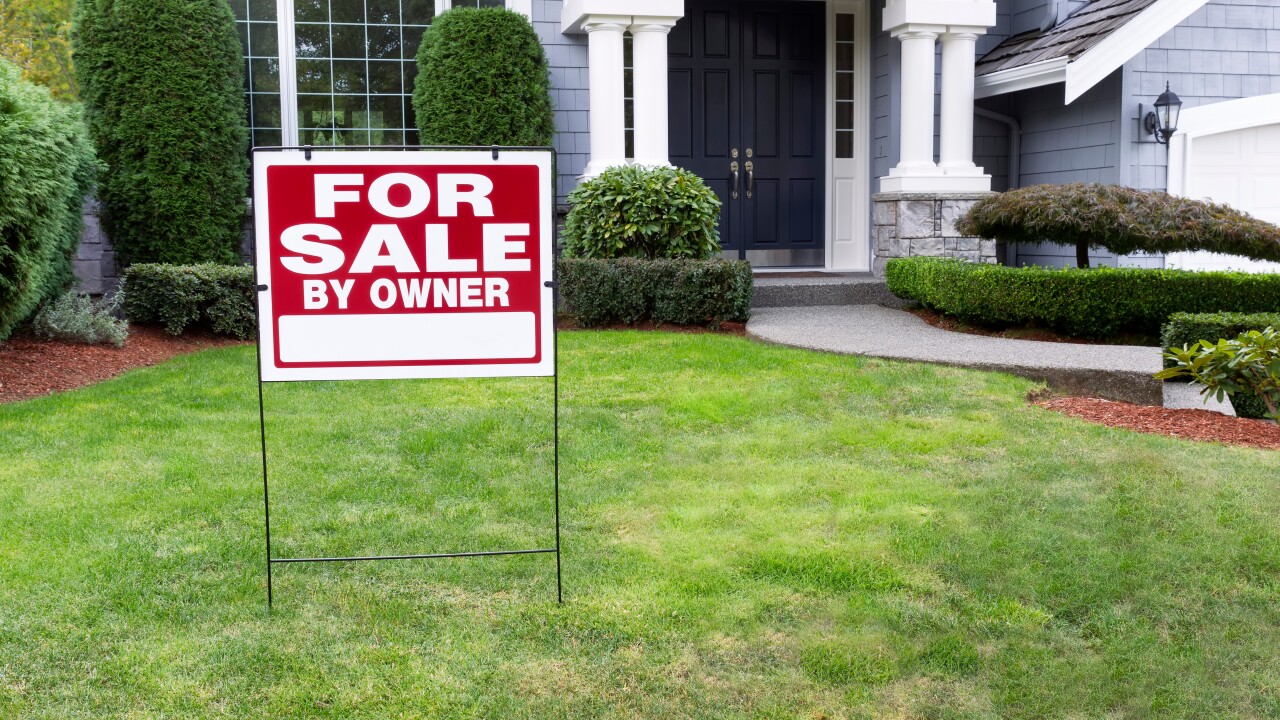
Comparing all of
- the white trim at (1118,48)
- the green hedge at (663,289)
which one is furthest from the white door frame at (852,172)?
the green hedge at (663,289)

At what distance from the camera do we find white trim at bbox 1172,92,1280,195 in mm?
10039

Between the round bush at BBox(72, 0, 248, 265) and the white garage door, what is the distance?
8365mm

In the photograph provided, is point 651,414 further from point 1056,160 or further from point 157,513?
point 1056,160

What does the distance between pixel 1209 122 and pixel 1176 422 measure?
571 centimetres

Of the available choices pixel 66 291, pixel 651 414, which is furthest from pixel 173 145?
pixel 651 414

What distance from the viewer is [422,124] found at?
10.1m

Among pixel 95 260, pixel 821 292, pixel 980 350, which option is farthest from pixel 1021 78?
pixel 95 260

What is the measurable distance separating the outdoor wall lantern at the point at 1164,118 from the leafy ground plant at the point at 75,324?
8.56 metres

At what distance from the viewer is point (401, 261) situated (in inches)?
126

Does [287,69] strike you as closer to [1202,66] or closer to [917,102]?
[917,102]

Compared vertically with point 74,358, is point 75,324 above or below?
above

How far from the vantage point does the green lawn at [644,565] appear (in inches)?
113

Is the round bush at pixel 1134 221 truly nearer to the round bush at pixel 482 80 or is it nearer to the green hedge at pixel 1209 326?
the green hedge at pixel 1209 326

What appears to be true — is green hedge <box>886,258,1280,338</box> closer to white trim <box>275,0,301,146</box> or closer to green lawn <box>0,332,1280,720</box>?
green lawn <box>0,332,1280,720</box>
